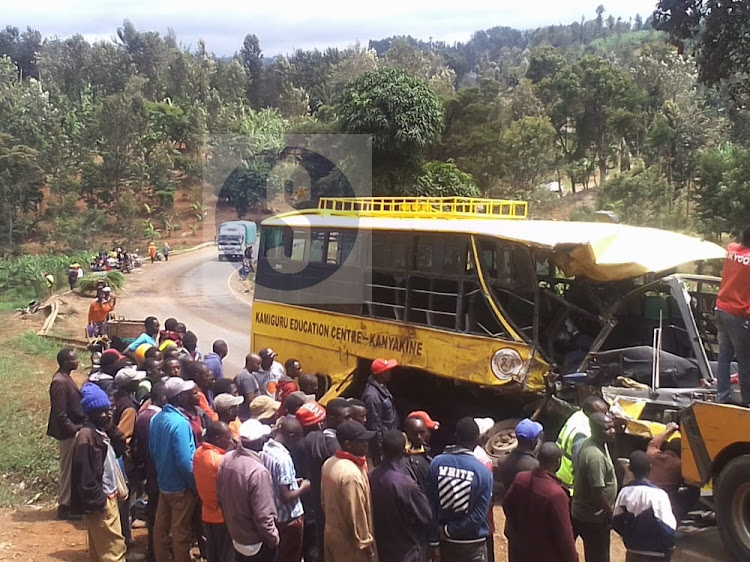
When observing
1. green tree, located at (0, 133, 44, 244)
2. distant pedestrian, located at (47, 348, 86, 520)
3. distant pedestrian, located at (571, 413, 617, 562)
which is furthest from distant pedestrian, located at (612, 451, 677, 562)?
green tree, located at (0, 133, 44, 244)

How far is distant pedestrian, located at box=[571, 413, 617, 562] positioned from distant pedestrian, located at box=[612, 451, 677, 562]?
1.24 feet

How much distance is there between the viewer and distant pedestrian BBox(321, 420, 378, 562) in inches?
195

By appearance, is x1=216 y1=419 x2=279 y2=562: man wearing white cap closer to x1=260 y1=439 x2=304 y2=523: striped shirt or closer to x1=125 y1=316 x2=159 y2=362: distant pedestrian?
x1=260 y1=439 x2=304 y2=523: striped shirt

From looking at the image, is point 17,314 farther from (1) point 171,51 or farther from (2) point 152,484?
(1) point 171,51

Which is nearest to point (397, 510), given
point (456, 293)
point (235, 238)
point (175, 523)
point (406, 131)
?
point (175, 523)

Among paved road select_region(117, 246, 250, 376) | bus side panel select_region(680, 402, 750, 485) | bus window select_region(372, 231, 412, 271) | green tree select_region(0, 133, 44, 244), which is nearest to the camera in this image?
bus side panel select_region(680, 402, 750, 485)

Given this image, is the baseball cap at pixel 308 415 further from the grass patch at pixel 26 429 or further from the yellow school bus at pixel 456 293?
the grass patch at pixel 26 429

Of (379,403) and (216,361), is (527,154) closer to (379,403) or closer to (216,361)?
(216,361)

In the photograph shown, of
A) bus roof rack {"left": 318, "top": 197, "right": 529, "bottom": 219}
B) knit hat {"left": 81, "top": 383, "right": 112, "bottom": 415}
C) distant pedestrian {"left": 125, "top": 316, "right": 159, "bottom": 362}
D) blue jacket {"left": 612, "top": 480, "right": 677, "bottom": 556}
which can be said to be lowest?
distant pedestrian {"left": 125, "top": 316, "right": 159, "bottom": 362}

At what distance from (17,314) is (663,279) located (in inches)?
893

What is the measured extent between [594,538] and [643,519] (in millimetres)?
772

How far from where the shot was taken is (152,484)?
6.52 meters

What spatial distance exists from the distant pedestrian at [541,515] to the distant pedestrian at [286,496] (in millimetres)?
1471

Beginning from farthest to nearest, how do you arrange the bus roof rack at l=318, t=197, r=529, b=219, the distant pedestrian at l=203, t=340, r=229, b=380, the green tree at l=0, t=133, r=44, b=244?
the green tree at l=0, t=133, r=44, b=244
the bus roof rack at l=318, t=197, r=529, b=219
the distant pedestrian at l=203, t=340, r=229, b=380
